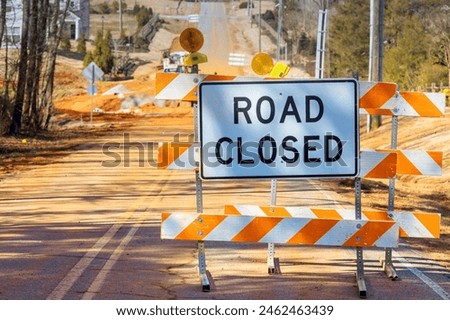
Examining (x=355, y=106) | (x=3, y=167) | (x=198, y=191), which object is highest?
(x=355, y=106)

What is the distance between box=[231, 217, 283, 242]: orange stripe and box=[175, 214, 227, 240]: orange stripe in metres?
0.22

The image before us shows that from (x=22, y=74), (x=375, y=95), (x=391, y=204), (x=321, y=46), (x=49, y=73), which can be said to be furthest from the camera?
(x=49, y=73)

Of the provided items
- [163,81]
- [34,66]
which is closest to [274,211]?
[163,81]

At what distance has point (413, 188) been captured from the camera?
21.9 m

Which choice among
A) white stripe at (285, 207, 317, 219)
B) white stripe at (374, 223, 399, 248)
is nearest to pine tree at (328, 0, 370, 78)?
white stripe at (285, 207, 317, 219)

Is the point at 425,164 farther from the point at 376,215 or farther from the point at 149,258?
the point at 149,258

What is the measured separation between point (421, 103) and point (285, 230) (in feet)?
5.52

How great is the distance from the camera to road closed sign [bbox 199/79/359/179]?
365 inches

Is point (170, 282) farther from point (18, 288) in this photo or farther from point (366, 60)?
point (366, 60)

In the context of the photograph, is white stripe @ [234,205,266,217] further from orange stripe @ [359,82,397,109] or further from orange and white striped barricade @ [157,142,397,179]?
orange stripe @ [359,82,397,109]

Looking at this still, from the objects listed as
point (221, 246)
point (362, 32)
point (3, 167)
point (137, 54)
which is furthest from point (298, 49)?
point (221, 246)

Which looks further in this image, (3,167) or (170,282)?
(3,167)

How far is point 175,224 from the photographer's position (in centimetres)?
962

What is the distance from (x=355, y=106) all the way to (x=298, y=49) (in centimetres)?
8544
